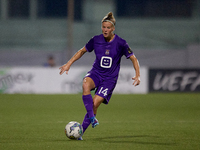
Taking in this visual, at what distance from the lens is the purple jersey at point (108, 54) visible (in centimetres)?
595

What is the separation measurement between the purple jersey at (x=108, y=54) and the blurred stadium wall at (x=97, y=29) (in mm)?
18085

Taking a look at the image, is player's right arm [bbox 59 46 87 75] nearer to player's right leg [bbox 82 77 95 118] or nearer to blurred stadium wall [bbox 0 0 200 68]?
player's right leg [bbox 82 77 95 118]

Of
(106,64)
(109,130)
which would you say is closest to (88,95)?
(106,64)

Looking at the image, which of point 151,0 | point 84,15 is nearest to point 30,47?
point 84,15

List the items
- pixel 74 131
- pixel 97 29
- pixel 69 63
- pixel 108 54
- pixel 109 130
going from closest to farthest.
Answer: pixel 74 131 < pixel 108 54 < pixel 69 63 < pixel 109 130 < pixel 97 29

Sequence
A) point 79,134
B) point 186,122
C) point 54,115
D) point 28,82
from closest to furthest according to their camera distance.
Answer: point 79,134
point 186,122
point 54,115
point 28,82

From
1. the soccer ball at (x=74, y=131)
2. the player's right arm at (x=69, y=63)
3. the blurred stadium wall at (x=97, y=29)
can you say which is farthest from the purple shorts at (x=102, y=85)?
the blurred stadium wall at (x=97, y=29)

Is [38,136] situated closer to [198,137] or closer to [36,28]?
[198,137]

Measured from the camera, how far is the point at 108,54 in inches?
234

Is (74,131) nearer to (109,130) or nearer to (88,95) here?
(88,95)

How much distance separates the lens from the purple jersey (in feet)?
19.5

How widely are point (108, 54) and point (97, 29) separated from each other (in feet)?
63.9

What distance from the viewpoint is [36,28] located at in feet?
83.1

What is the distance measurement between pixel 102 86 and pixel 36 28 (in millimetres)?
20079
